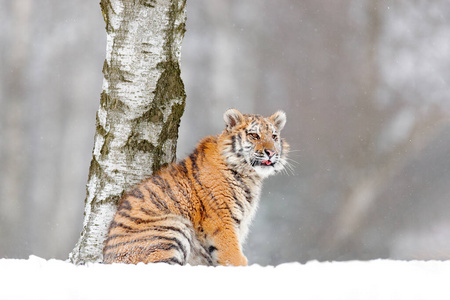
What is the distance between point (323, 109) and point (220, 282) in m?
9.41

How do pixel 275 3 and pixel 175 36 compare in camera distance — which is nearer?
pixel 175 36

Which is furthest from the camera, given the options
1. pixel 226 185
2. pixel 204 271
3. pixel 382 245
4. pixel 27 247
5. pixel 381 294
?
pixel 27 247

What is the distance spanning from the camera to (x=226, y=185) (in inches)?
195

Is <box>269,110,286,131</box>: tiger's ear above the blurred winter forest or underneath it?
underneath

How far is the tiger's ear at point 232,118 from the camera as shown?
5242 mm

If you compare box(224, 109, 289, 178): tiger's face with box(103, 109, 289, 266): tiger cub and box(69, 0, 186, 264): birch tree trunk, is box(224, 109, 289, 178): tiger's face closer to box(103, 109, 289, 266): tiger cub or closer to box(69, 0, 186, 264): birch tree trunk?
box(103, 109, 289, 266): tiger cub

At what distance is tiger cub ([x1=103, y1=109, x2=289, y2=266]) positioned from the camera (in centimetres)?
439

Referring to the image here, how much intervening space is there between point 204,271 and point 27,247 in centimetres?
1087

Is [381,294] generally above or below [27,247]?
below

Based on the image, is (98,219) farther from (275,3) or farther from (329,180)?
(275,3)

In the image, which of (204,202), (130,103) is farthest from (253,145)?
(130,103)

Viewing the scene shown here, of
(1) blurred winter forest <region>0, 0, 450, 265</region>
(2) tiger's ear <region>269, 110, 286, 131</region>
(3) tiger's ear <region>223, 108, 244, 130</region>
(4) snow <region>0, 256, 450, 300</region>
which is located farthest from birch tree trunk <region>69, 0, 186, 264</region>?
(1) blurred winter forest <region>0, 0, 450, 265</region>

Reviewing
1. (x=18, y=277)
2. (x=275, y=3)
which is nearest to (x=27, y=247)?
(x=275, y=3)

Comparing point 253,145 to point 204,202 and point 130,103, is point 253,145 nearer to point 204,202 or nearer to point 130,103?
point 204,202
